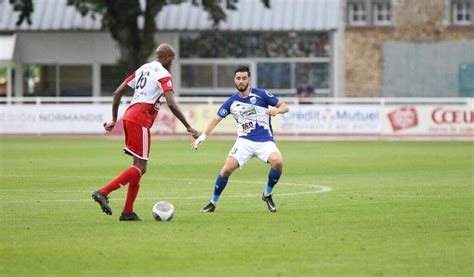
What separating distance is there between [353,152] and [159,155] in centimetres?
530

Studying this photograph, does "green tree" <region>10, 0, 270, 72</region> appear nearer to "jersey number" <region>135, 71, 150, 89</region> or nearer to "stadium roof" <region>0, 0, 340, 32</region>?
"stadium roof" <region>0, 0, 340, 32</region>

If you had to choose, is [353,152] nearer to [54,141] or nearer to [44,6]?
[54,141]

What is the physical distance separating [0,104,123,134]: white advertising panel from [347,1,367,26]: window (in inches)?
707

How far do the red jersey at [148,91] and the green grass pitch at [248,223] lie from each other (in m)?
1.26

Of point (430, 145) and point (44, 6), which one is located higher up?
point (44, 6)

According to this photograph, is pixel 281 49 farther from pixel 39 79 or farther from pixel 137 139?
pixel 137 139

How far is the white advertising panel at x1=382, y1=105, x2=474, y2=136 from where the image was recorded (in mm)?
43344

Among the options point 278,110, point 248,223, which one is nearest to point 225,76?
point 278,110

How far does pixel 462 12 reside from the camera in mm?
59500

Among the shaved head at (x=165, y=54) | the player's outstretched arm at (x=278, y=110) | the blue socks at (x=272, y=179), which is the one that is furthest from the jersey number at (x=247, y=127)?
Answer: the shaved head at (x=165, y=54)

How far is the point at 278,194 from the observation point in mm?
20688

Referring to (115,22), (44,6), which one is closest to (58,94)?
(44,6)

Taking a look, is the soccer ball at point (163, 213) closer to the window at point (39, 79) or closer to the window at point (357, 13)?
the window at point (357, 13)

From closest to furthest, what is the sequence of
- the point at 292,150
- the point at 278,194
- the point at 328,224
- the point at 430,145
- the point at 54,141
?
the point at 328,224, the point at 278,194, the point at 292,150, the point at 430,145, the point at 54,141
